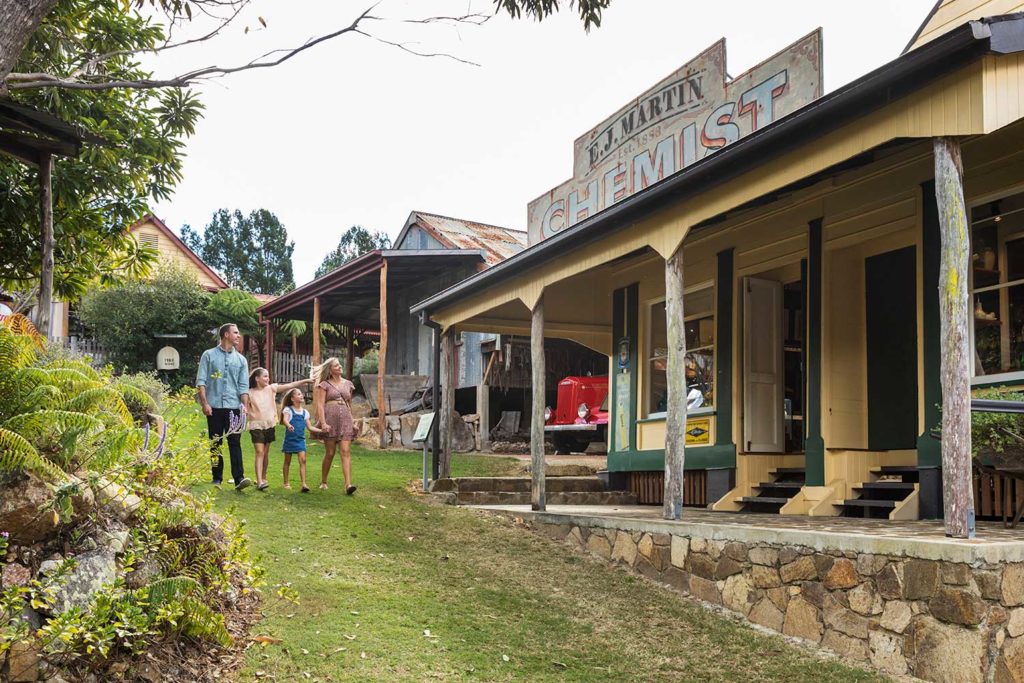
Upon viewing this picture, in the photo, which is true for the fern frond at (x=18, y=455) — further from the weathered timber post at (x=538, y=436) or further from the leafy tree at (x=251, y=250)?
the leafy tree at (x=251, y=250)

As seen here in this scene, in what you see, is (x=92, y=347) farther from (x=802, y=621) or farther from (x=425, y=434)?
(x=802, y=621)

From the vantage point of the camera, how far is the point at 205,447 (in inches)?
279

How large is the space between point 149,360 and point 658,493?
66.4 feet

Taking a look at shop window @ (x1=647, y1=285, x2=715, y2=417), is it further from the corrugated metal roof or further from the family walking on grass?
the corrugated metal roof

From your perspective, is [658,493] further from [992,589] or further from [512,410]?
[512,410]

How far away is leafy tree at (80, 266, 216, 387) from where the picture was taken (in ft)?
88.7

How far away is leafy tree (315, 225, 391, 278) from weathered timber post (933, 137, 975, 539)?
61.3 metres

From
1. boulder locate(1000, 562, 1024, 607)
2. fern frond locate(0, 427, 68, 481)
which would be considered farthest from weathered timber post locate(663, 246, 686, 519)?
fern frond locate(0, 427, 68, 481)

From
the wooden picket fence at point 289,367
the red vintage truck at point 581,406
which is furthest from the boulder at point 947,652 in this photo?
the wooden picket fence at point 289,367

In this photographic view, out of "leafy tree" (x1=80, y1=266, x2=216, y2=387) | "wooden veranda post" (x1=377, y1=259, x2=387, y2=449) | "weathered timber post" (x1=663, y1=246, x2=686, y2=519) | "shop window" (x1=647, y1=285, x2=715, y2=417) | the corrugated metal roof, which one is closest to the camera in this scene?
"weathered timber post" (x1=663, y1=246, x2=686, y2=519)

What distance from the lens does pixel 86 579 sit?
5.17m

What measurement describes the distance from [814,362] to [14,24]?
7.26 metres

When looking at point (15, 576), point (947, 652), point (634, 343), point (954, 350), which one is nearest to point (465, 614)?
point (15, 576)

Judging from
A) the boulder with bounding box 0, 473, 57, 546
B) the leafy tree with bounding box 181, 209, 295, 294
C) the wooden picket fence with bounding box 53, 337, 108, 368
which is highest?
the leafy tree with bounding box 181, 209, 295, 294
